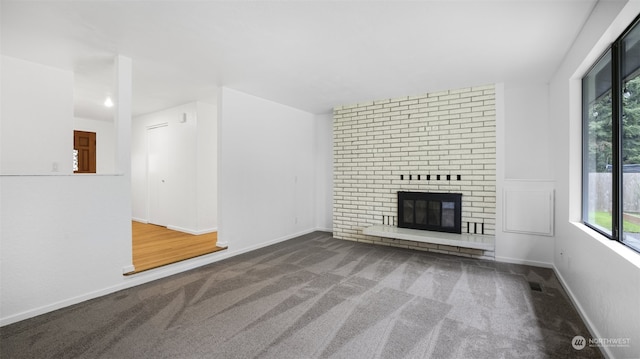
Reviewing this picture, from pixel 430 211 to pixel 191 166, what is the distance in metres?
4.43

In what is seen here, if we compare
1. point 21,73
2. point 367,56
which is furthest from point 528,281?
point 21,73

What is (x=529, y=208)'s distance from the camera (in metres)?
3.79

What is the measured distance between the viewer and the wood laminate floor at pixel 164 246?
353 cm

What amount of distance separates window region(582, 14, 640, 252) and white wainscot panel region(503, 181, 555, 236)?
1.13 meters

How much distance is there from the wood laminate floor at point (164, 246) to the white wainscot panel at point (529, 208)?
427 centimetres

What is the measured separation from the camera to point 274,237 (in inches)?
198

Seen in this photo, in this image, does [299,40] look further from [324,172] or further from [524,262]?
[524,262]

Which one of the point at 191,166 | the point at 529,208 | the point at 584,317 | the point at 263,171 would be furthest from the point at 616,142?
the point at 191,166

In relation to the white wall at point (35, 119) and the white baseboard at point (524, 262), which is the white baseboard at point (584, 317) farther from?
the white wall at point (35, 119)

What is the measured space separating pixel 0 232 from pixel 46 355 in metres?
1.19

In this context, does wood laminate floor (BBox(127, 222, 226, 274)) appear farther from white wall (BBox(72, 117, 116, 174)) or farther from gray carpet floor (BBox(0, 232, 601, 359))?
white wall (BBox(72, 117, 116, 174))

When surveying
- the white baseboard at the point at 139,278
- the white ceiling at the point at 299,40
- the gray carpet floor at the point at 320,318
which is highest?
the white ceiling at the point at 299,40

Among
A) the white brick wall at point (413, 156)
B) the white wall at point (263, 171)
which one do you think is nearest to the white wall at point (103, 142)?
the white wall at point (263, 171)

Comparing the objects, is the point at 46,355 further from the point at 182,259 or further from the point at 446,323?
the point at 446,323
